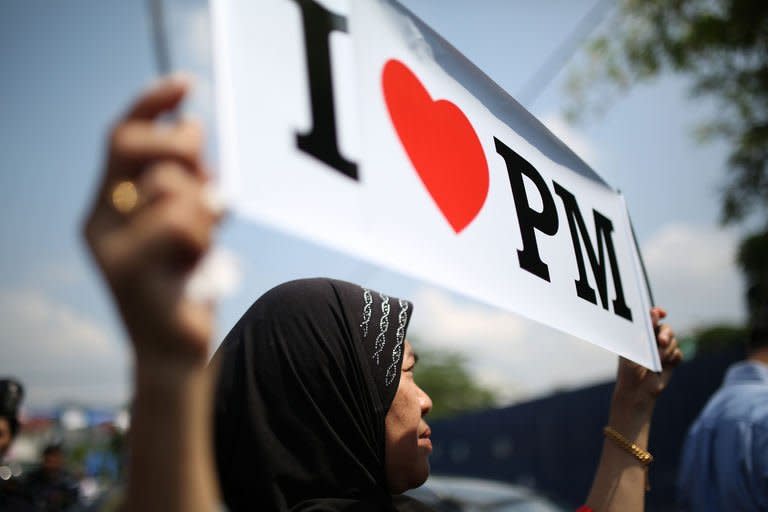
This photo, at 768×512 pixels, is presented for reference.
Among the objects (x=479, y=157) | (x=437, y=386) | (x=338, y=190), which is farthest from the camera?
(x=437, y=386)

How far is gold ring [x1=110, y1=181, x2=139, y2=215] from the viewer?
0.59 m

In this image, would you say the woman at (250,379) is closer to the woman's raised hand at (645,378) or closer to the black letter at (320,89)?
the woman's raised hand at (645,378)

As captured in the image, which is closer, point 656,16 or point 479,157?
point 479,157

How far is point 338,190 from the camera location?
862mm

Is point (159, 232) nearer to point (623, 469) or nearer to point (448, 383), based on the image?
point (623, 469)

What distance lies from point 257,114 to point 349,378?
2.17ft

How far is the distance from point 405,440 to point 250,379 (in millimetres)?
351

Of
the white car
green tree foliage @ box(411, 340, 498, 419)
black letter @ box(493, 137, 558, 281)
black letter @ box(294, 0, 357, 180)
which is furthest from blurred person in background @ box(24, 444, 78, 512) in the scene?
green tree foliage @ box(411, 340, 498, 419)

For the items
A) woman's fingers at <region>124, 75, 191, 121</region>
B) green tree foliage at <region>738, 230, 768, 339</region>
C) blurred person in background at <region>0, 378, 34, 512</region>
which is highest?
green tree foliage at <region>738, 230, 768, 339</region>

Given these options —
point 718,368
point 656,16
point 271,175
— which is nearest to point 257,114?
point 271,175

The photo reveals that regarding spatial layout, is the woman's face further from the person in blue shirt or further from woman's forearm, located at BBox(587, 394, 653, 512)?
the person in blue shirt

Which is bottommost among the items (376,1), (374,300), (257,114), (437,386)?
(437,386)

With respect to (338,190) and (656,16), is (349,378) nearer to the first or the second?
(338,190)

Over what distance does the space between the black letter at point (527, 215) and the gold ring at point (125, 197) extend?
82cm
